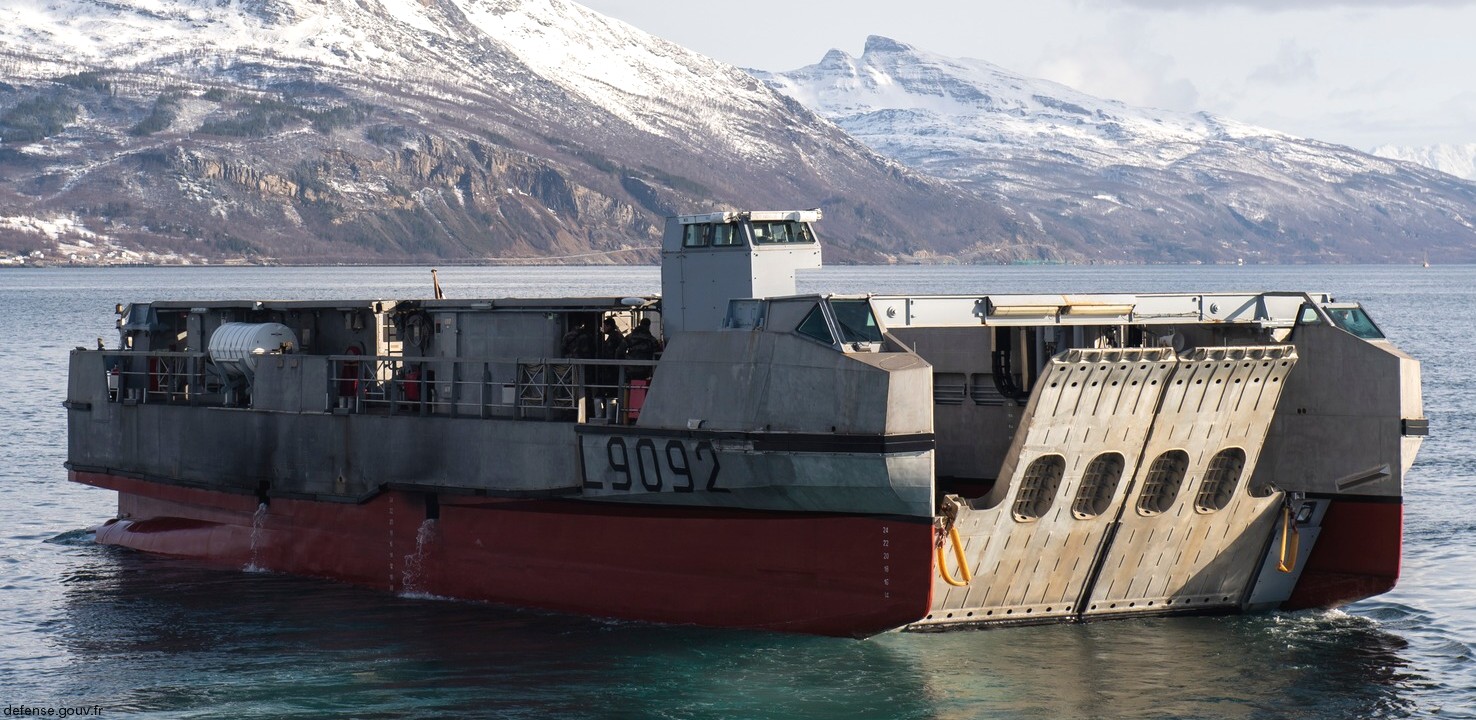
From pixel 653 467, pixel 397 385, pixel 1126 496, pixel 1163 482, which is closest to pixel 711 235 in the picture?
pixel 653 467

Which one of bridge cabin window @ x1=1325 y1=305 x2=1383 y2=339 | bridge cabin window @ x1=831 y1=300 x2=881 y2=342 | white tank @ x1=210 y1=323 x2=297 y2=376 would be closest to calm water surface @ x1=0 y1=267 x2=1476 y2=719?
white tank @ x1=210 y1=323 x2=297 y2=376

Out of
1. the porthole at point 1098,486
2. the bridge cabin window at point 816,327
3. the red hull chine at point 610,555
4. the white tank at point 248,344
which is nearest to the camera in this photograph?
the bridge cabin window at point 816,327

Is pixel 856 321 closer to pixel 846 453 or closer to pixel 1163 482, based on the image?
pixel 846 453

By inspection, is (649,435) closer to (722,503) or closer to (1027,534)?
(722,503)

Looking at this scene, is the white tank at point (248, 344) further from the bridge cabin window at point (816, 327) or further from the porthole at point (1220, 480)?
the porthole at point (1220, 480)

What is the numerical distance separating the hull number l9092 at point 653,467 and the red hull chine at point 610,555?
47 centimetres

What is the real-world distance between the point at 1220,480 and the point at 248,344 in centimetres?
1783

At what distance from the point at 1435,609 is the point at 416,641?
16645mm

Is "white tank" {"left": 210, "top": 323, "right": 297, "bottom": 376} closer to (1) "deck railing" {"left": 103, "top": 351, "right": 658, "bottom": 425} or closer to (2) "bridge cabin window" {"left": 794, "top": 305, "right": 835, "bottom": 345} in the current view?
(1) "deck railing" {"left": 103, "top": 351, "right": 658, "bottom": 425}

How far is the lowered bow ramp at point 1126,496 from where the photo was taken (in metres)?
23.5

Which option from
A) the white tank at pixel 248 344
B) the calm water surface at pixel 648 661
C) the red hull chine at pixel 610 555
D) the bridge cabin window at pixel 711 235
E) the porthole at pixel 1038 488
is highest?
the bridge cabin window at pixel 711 235

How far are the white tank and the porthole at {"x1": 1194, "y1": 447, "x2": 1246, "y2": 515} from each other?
17.0 m

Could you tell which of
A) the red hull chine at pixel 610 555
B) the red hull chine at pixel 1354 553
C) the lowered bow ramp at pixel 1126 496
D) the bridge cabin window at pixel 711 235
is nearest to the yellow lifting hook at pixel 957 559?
the lowered bow ramp at pixel 1126 496

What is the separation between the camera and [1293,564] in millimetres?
25594
